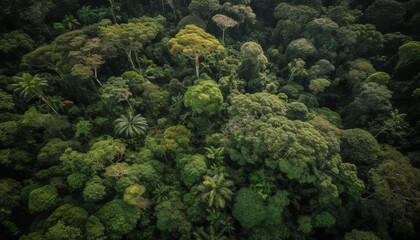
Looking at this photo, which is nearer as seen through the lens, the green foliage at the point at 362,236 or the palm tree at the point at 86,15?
the green foliage at the point at 362,236

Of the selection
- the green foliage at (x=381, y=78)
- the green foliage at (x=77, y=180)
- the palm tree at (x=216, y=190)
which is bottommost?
the green foliage at (x=77, y=180)

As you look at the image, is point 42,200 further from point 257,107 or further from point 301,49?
point 301,49

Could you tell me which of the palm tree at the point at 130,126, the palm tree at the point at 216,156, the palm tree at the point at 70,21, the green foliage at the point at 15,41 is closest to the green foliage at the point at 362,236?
the palm tree at the point at 216,156

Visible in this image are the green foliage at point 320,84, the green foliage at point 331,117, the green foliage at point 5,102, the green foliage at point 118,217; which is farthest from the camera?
the green foliage at point 320,84

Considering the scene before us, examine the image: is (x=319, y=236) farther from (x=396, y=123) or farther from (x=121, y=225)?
(x=121, y=225)

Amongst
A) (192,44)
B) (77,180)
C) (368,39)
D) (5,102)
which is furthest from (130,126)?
(368,39)

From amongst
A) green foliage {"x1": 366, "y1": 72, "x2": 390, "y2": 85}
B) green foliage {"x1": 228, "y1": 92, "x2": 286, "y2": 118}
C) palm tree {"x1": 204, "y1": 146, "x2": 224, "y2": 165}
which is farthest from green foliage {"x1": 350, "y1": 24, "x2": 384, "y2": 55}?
palm tree {"x1": 204, "y1": 146, "x2": 224, "y2": 165}

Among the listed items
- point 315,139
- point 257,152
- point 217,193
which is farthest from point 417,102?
point 217,193

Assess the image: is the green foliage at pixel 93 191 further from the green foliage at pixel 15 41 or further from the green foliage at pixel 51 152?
the green foliage at pixel 15 41
